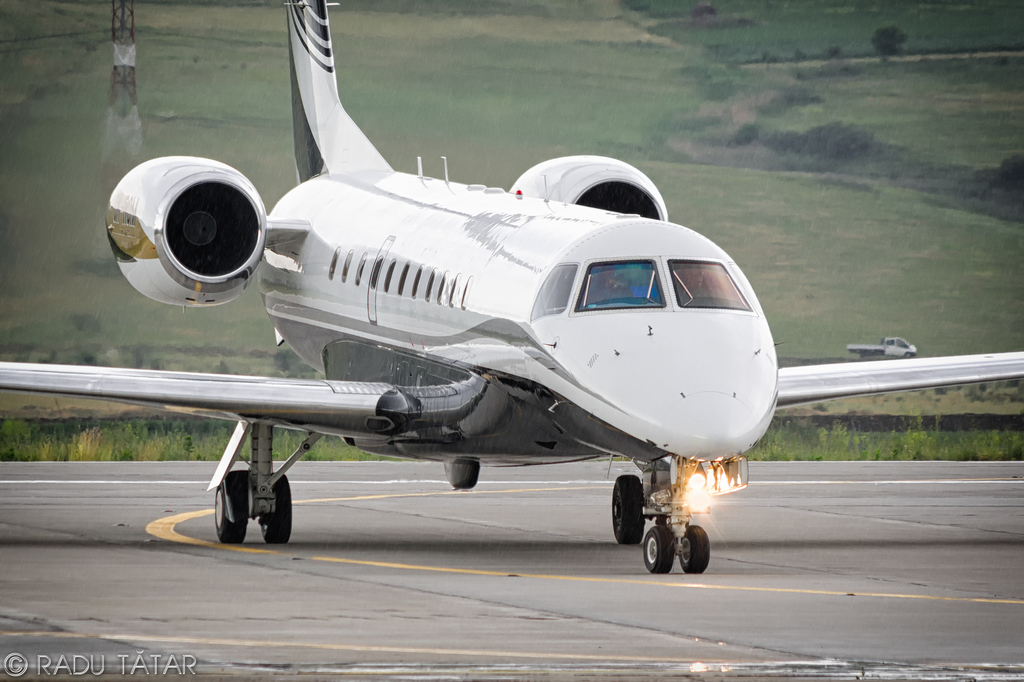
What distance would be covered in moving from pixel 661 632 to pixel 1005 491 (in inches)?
637

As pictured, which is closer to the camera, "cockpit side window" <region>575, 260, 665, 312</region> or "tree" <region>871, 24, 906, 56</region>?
"cockpit side window" <region>575, 260, 665, 312</region>

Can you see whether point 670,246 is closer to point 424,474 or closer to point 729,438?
point 729,438

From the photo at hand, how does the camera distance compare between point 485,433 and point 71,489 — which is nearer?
point 485,433

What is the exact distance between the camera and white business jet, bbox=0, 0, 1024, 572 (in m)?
14.5

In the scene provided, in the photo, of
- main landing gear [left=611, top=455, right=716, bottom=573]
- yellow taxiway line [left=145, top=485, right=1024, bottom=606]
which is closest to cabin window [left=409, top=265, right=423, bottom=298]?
yellow taxiway line [left=145, top=485, right=1024, bottom=606]

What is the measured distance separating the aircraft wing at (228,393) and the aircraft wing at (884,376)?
4.22 m

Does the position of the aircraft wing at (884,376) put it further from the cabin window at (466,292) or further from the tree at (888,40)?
the tree at (888,40)

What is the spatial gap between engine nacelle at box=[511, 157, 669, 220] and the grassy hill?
122 ft

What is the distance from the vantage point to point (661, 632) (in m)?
11.2

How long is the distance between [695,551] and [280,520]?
18.4ft

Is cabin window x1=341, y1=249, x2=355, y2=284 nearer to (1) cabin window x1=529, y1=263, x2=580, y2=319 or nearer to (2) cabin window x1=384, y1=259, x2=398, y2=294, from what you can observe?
(2) cabin window x1=384, y1=259, x2=398, y2=294

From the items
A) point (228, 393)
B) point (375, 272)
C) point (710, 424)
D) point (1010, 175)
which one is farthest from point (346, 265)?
point (1010, 175)

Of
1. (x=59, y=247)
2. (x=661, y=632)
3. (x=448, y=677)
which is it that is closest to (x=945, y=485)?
(x=661, y=632)

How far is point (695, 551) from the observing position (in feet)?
48.3
